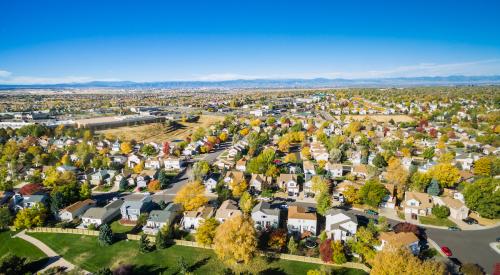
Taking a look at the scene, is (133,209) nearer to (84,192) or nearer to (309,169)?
(84,192)

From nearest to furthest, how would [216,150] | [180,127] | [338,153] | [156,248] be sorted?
1. [156,248]
2. [338,153]
3. [216,150]
4. [180,127]

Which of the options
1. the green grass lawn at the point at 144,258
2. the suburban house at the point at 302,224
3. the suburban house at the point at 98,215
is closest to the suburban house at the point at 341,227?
the suburban house at the point at 302,224

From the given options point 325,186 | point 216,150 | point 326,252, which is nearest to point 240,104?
point 216,150

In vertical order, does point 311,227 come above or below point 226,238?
below

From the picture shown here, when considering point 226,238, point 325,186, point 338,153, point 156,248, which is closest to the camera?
point 226,238

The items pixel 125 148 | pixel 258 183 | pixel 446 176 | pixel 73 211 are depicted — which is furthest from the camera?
pixel 125 148

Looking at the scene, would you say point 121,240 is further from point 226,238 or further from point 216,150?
point 216,150

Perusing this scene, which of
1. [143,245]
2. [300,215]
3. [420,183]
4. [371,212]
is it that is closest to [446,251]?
[371,212]
